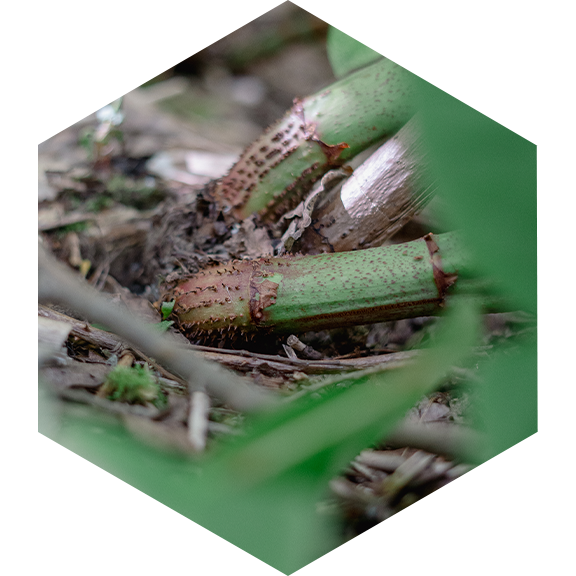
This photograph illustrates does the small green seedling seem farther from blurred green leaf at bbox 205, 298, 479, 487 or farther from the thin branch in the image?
blurred green leaf at bbox 205, 298, 479, 487

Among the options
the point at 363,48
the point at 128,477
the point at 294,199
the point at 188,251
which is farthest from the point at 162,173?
the point at 128,477

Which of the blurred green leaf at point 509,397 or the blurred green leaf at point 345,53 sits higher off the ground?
the blurred green leaf at point 345,53

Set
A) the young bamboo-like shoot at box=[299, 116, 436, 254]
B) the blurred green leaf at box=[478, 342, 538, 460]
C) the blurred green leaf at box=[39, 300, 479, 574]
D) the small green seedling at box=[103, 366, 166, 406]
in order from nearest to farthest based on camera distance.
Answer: the blurred green leaf at box=[39, 300, 479, 574]
the small green seedling at box=[103, 366, 166, 406]
the young bamboo-like shoot at box=[299, 116, 436, 254]
the blurred green leaf at box=[478, 342, 538, 460]

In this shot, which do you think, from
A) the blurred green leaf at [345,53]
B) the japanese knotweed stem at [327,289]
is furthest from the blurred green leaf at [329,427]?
the blurred green leaf at [345,53]

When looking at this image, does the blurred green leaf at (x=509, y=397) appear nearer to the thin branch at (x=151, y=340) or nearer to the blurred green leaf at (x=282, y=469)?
the blurred green leaf at (x=282, y=469)

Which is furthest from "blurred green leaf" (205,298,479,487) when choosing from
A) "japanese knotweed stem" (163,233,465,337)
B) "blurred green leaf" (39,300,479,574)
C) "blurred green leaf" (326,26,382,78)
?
"blurred green leaf" (326,26,382,78)

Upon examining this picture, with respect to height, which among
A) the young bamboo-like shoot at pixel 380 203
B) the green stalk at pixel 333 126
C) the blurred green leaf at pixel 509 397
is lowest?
the blurred green leaf at pixel 509 397
